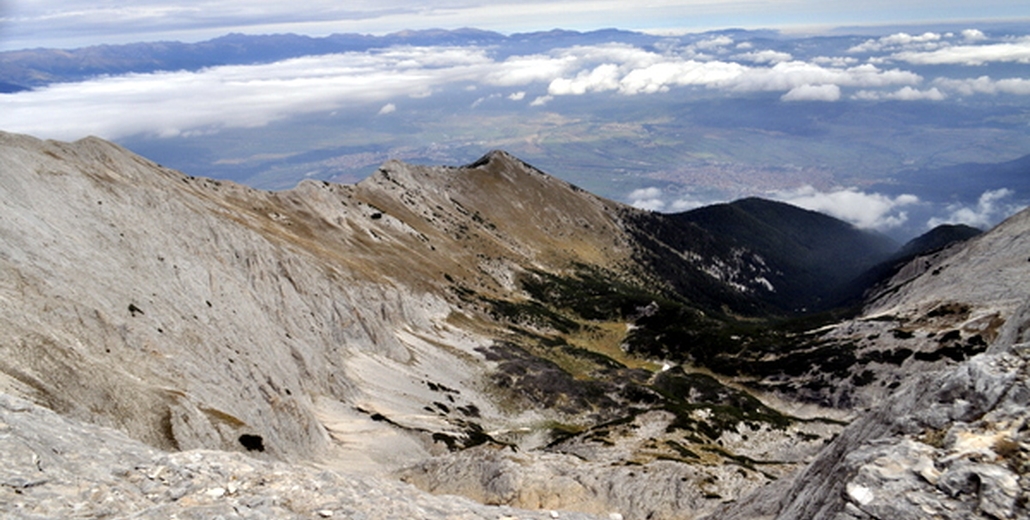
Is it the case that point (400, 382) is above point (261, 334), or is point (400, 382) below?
below

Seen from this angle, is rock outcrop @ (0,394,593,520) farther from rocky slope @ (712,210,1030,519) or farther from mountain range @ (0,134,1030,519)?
rocky slope @ (712,210,1030,519)

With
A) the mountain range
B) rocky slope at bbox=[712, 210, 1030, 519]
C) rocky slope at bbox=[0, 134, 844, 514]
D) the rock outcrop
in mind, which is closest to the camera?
rocky slope at bbox=[712, 210, 1030, 519]

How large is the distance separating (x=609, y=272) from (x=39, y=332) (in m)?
175

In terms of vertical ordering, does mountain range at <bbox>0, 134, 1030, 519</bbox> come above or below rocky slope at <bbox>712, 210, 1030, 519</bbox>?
below

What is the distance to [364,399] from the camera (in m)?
60.1

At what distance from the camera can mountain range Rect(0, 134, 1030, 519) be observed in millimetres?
16391

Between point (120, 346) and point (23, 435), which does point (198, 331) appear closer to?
point (120, 346)

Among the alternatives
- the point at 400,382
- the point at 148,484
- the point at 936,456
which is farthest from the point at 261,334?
the point at 936,456

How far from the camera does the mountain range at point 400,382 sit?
1639 centimetres

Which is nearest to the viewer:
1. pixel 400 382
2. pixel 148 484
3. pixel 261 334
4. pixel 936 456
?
pixel 936 456

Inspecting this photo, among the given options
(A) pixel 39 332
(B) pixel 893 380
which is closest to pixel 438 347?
(A) pixel 39 332

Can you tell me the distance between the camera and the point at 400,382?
2670 inches

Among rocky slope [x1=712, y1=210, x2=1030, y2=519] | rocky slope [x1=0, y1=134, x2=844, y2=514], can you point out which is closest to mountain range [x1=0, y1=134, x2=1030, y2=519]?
rocky slope [x1=712, y1=210, x2=1030, y2=519]

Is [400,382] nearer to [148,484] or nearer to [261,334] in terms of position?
[261,334]
